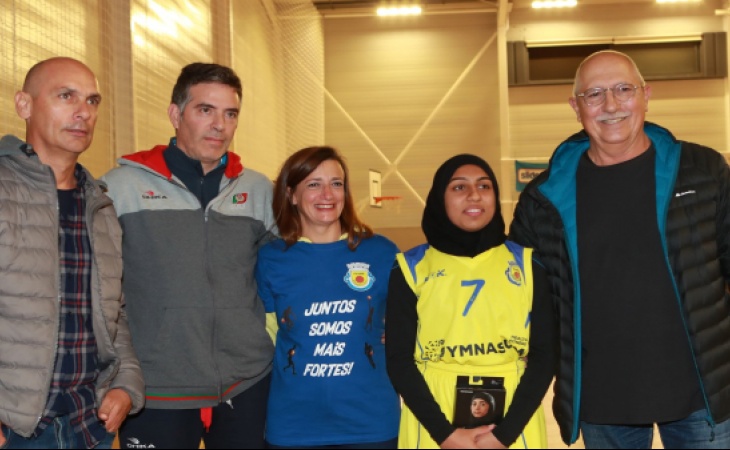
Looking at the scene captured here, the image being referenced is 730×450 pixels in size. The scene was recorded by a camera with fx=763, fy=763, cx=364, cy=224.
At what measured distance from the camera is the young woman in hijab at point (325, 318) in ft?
7.84

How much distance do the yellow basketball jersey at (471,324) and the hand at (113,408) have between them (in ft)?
2.77

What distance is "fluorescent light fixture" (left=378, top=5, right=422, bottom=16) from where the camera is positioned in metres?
13.8

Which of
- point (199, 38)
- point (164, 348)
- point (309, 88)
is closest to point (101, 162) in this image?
point (199, 38)

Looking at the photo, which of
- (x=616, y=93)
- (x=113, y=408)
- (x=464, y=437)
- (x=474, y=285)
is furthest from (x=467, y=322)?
(x=113, y=408)

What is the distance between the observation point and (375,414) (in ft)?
7.88

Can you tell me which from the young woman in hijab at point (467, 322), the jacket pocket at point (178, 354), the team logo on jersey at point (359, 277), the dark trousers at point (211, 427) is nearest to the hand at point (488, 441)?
the young woman in hijab at point (467, 322)

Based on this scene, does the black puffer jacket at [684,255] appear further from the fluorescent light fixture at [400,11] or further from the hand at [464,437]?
the fluorescent light fixture at [400,11]

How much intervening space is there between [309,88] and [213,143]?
1086 centimetres

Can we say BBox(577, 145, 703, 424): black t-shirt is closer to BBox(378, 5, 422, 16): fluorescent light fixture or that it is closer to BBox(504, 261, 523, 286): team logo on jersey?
BBox(504, 261, 523, 286): team logo on jersey

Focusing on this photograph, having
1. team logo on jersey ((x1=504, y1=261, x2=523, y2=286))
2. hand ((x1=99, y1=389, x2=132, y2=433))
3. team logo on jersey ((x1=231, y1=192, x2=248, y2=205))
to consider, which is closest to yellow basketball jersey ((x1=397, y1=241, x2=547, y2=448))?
team logo on jersey ((x1=504, y1=261, x2=523, y2=286))

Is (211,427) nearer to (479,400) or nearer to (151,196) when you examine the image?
(151,196)

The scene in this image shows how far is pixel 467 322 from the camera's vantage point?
2275 millimetres

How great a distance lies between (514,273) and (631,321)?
376mm

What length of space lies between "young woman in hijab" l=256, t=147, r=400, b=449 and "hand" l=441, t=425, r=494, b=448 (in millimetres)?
269
